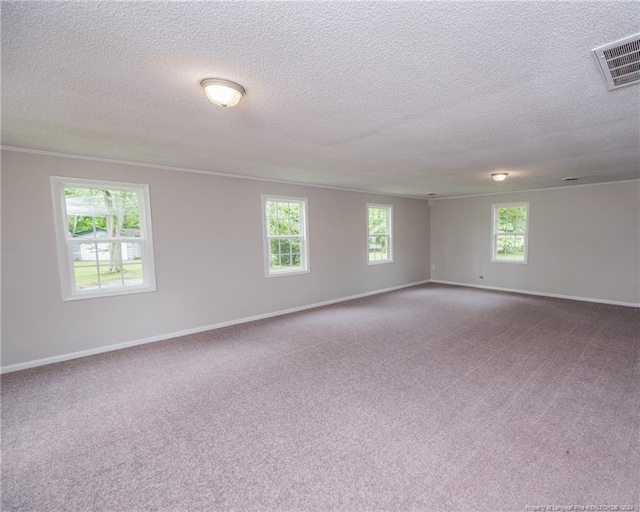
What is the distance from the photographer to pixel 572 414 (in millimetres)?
2318

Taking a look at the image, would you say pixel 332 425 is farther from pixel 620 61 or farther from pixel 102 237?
pixel 102 237

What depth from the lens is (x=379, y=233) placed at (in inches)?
A: 281

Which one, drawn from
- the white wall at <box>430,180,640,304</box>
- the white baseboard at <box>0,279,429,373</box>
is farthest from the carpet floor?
the white wall at <box>430,180,640,304</box>

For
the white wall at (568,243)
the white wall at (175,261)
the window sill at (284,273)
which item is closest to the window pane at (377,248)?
the white wall at (175,261)

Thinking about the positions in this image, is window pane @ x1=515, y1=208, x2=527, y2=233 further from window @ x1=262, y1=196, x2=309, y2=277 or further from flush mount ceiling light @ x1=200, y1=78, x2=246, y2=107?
flush mount ceiling light @ x1=200, y1=78, x2=246, y2=107

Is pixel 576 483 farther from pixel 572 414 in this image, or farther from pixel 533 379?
pixel 533 379

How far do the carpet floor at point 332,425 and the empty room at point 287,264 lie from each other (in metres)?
0.02

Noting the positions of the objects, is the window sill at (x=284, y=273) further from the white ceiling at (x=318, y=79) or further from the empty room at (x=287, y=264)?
the white ceiling at (x=318, y=79)

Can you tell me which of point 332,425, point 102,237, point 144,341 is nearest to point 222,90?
point 332,425

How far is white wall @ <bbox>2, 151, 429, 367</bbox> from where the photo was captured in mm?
3232

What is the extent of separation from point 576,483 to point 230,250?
437cm

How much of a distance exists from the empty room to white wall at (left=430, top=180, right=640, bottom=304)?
60 mm

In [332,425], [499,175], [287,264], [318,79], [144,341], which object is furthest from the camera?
[287,264]

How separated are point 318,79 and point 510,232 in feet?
22.4
